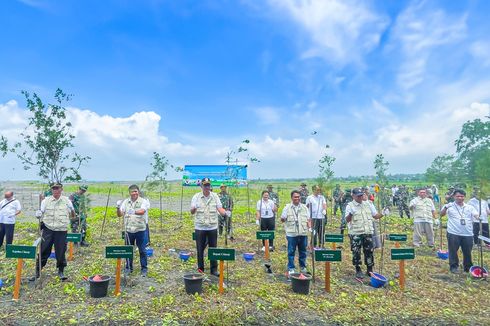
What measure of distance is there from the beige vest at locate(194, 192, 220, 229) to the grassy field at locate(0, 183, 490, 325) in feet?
3.84

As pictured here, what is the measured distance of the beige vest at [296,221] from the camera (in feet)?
23.0

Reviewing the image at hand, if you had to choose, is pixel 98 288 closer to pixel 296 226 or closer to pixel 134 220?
pixel 134 220

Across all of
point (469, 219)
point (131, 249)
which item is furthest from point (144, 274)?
point (469, 219)

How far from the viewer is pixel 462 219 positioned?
766cm

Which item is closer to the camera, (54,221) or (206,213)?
(54,221)

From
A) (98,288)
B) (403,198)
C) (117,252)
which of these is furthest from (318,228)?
(403,198)

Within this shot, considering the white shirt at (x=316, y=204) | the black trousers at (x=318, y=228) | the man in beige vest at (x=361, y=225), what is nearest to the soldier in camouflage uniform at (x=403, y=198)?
the black trousers at (x=318, y=228)

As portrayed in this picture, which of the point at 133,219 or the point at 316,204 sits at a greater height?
the point at 316,204

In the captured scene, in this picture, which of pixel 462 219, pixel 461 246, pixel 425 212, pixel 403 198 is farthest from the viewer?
pixel 403 198

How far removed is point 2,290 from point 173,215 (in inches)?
511

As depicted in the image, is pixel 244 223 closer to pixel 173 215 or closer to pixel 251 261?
pixel 173 215

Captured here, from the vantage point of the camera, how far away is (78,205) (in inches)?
384

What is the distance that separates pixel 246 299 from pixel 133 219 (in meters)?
3.10

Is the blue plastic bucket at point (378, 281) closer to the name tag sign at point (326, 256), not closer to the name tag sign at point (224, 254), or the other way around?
the name tag sign at point (326, 256)
